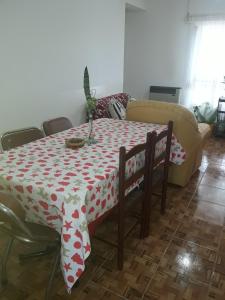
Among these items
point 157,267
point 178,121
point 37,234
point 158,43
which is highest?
point 158,43

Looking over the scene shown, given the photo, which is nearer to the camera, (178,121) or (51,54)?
(178,121)

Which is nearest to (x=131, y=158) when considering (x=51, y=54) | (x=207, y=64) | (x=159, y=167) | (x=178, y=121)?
(x=159, y=167)

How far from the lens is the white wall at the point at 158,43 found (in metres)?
4.70

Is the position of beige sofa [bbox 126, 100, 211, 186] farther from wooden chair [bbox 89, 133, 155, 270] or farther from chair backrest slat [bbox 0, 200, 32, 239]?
chair backrest slat [bbox 0, 200, 32, 239]

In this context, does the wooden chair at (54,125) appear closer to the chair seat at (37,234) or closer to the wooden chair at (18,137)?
the wooden chair at (18,137)

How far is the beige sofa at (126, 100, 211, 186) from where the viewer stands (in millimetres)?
2342

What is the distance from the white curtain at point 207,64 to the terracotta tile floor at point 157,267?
3.09m

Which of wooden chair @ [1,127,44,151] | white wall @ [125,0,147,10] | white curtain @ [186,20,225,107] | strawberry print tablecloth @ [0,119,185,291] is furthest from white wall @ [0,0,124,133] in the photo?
white curtain @ [186,20,225,107]

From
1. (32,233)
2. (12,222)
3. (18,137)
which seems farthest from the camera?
(18,137)

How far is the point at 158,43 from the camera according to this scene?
5.00 m

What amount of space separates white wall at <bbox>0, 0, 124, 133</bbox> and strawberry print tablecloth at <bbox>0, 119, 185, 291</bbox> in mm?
928

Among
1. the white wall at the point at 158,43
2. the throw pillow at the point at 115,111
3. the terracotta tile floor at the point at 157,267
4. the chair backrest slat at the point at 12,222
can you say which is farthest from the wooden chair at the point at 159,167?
the white wall at the point at 158,43

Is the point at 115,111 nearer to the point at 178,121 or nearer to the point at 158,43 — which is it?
the point at 178,121

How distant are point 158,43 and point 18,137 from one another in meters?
3.94
